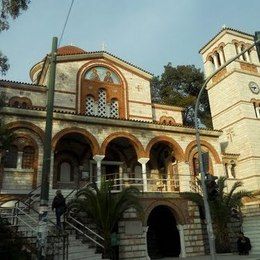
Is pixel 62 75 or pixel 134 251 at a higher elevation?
pixel 62 75

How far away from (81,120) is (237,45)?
56.1ft

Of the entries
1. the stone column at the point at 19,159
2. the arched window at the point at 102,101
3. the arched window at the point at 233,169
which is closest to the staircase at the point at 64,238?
the stone column at the point at 19,159

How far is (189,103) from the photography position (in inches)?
1576

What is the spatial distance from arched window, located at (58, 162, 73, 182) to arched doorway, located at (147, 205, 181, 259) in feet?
18.4

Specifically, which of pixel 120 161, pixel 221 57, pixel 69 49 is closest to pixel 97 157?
pixel 120 161

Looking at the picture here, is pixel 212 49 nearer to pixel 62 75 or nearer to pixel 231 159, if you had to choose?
pixel 231 159

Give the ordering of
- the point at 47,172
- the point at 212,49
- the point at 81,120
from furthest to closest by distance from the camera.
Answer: the point at 212,49, the point at 81,120, the point at 47,172

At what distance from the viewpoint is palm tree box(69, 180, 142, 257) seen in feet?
48.3

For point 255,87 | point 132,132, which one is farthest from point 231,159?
point 132,132

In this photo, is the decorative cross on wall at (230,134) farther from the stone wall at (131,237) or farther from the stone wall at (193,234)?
the stone wall at (131,237)

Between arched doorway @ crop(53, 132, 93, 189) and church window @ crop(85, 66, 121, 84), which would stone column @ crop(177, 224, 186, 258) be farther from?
church window @ crop(85, 66, 121, 84)

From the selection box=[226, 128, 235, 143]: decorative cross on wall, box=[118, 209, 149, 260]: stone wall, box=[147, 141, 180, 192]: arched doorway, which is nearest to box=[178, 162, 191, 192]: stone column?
box=[147, 141, 180, 192]: arched doorway

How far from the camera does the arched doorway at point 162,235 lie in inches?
742

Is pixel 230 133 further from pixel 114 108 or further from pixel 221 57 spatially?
pixel 114 108
